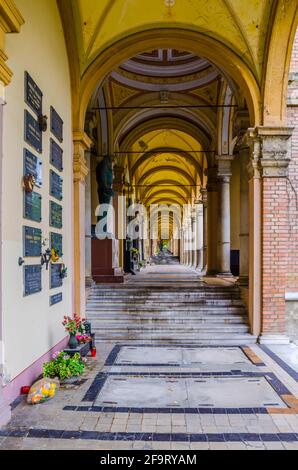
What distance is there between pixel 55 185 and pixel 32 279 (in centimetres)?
188

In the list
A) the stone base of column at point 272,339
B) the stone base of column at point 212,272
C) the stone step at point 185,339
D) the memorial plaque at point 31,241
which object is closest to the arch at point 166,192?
the stone base of column at point 212,272

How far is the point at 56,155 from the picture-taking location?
6688 mm

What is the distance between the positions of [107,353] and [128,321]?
1.56m

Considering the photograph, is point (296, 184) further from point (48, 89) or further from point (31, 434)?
point (31, 434)

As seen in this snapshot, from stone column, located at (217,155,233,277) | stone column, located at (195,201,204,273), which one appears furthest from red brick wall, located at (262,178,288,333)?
stone column, located at (195,201,204,273)

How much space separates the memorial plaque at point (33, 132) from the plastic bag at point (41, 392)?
298cm

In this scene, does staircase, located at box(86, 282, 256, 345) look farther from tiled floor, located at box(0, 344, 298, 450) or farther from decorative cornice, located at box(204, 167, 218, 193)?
decorative cornice, located at box(204, 167, 218, 193)

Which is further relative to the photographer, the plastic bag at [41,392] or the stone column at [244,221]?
the stone column at [244,221]

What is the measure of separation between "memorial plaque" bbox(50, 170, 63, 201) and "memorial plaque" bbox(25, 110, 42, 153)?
28.7 inches

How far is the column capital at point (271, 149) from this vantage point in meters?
7.95

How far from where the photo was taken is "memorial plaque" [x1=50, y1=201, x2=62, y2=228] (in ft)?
21.0

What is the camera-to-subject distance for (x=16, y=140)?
15.9ft

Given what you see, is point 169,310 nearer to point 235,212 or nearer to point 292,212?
point 292,212

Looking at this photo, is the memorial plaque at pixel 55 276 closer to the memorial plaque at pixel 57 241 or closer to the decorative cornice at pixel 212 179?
the memorial plaque at pixel 57 241
